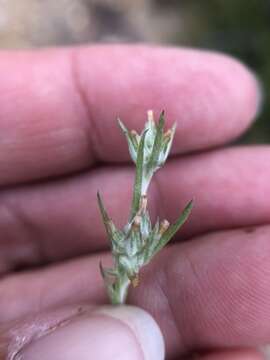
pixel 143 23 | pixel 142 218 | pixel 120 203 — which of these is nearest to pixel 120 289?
pixel 142 218

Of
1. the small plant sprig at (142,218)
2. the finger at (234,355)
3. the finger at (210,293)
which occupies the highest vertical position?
the small plant sprig at (142,218)

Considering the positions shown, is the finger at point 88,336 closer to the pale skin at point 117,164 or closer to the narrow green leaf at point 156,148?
the pale skin at point 117,164

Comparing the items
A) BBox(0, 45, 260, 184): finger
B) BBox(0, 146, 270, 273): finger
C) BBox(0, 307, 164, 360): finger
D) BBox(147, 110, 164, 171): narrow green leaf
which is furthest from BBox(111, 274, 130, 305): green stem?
BBox(0, 45, 260, 184): finger

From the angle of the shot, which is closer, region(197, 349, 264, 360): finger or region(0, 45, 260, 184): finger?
region(197, 349, 264, 360): finger

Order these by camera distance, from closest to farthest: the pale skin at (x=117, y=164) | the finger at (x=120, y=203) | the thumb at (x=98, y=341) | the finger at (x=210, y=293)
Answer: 1. the thumb at (x=98, y=341)
2. the finger at (x=210, y=293)
3. the pale skin at (x=117, y=164)
4. the finger at (x=120, y=203)

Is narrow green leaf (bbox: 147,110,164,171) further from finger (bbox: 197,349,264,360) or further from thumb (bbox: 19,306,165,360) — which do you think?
finger (bbox: 197,349,264,360)

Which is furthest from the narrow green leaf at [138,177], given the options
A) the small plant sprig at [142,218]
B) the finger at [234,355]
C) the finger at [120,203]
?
the finger at [234,355]

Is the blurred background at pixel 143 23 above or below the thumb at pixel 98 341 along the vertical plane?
above
